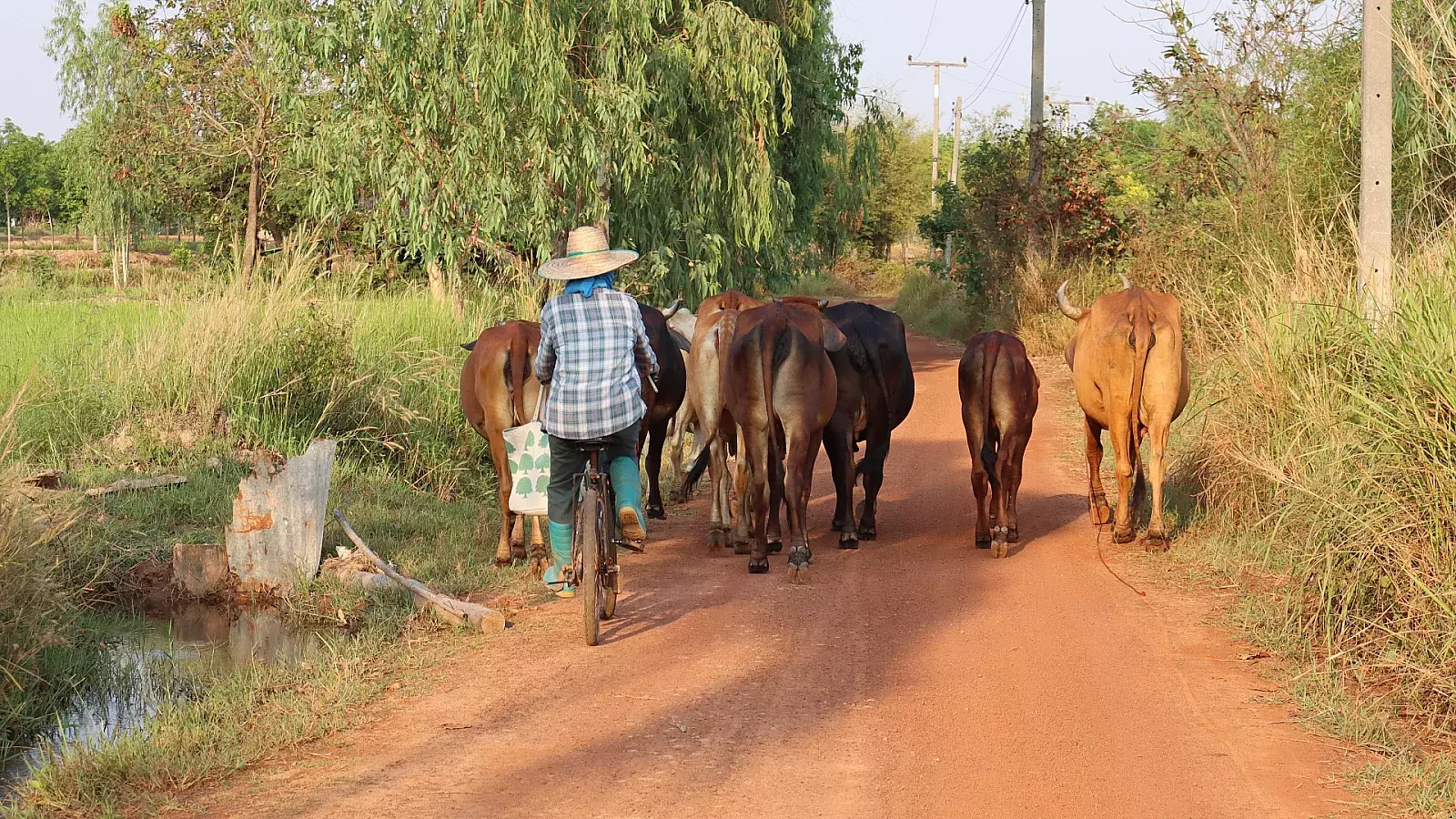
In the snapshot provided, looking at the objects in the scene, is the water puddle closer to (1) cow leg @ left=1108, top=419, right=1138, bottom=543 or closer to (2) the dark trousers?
(2) the dark trousers

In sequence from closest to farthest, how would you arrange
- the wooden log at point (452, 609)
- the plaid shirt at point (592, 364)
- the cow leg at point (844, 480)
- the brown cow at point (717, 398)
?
1. the plaid shirt at point (592, 364)
2. the wooden log at point (452, 609)
3. the cow leg at point (844, 480)
4. the brown cow at point (717, 398)

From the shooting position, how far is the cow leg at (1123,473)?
9234mm

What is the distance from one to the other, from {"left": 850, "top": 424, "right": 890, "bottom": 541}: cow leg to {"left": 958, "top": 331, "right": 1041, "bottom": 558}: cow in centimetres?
77

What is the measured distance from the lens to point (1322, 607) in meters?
6.58

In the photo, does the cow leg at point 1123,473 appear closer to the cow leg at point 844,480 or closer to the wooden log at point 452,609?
the cow leg at point 844,480

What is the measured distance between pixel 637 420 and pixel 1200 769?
323cm

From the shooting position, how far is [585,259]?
23.3 feet

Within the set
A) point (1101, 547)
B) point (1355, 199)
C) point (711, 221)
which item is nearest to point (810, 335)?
point (1101, 547)

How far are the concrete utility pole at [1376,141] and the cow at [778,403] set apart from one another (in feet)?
12.0

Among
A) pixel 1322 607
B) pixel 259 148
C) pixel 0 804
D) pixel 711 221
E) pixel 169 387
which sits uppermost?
pixel 259 148

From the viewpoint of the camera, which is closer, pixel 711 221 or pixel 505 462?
pixel 505 462

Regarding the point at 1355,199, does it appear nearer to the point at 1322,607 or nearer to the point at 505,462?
the point at 1322,607

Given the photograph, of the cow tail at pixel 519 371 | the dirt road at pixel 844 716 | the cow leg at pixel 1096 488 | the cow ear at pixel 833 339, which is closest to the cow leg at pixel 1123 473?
the cow leg at pixel 1096 488

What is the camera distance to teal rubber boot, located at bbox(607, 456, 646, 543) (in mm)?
7145
